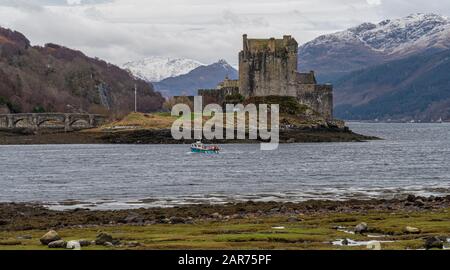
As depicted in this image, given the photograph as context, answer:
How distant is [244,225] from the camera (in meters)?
37.3

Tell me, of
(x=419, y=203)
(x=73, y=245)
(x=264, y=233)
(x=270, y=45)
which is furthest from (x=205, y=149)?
(x=73, y=245)

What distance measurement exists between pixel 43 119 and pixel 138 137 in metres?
36.3

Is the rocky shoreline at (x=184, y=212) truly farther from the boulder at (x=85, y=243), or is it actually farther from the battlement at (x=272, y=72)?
the battlement at (x=272, y=72)

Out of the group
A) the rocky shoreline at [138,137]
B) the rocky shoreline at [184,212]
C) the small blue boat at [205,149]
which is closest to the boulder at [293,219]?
the rocky shoreline at [184,212]

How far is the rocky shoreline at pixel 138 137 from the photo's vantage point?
494ft

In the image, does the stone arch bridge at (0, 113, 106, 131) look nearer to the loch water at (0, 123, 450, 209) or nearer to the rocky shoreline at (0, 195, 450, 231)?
the loch water at (0, 123, 450, 209)

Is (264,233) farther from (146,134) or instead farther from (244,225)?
(146,134)

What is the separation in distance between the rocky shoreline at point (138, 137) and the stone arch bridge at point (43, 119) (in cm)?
996

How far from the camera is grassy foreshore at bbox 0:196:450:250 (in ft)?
101

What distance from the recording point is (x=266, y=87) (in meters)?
163
